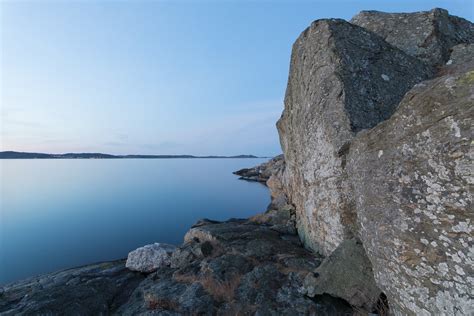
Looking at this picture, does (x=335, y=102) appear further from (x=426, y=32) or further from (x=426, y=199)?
(x=426, y=32)

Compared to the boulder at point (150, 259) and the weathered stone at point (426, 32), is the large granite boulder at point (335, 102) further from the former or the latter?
the boulder at point (150, 259)

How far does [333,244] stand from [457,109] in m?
6.48

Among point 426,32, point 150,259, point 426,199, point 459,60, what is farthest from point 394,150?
point 150,259

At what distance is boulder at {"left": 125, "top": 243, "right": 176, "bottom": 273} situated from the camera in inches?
546

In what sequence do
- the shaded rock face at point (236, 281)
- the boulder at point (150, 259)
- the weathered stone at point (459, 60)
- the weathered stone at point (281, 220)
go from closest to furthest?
1. the shaded rock face at point (236, 281)
2. the weathered stone at point (459, 60)
3. the boulder at point (150, 259)
4. the weathered stone at point (281, 220)

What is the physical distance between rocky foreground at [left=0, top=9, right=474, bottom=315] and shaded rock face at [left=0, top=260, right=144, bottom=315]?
2.9 inches

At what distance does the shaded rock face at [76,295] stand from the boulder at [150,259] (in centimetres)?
41

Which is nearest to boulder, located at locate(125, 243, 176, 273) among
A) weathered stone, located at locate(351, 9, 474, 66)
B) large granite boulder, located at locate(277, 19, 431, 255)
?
large granite boulder, located at locate(277, 19, 431, 255)

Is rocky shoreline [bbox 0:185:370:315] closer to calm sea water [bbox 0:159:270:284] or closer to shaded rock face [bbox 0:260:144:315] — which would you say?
shaded rock face [bbox 0:260:144:315]

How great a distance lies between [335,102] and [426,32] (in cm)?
726

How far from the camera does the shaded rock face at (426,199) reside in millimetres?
4211

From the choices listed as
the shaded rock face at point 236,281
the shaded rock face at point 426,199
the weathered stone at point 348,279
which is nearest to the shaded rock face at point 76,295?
the shaded rock face at point 236,281

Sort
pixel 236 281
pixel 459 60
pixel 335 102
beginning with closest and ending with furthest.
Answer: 1. pixel 236 281
2. pixel 335 102
3. pixel 459 60

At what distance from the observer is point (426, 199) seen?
4.80 metres
